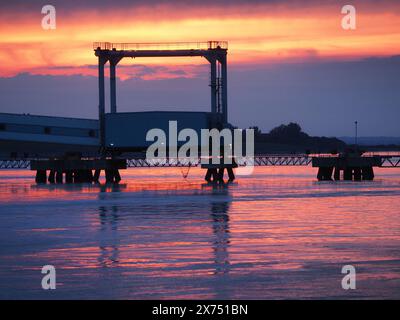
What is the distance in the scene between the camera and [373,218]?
50.0 m

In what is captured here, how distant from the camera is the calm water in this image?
2636 cm

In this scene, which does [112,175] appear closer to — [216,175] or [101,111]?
[101,111]

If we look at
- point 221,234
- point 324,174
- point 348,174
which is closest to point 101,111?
point 324,174

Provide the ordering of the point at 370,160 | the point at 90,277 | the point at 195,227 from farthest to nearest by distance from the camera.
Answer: the point at 370,160 → the point at 195,227 → the point at 90,277

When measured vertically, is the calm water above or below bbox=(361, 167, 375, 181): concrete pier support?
above

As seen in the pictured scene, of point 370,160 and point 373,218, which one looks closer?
point 373,218

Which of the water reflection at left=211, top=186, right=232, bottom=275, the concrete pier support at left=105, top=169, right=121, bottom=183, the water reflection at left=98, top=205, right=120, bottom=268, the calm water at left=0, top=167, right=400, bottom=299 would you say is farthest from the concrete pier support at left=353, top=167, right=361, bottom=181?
the water reflection at left=98, top=205, right=120, bottom=268

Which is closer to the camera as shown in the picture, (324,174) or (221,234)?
(221,234)

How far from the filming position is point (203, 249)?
35.3 m

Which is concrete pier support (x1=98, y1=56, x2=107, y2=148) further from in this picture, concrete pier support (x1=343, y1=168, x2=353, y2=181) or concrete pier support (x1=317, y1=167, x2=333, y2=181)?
concrete pier support (x1=343, y1=168, x2=353, y2=181)

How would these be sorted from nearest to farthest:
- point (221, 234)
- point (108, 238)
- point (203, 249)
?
point (203, 249)
point (108, 238)
point (221, 234)

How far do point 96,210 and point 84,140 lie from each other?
54818 mm
